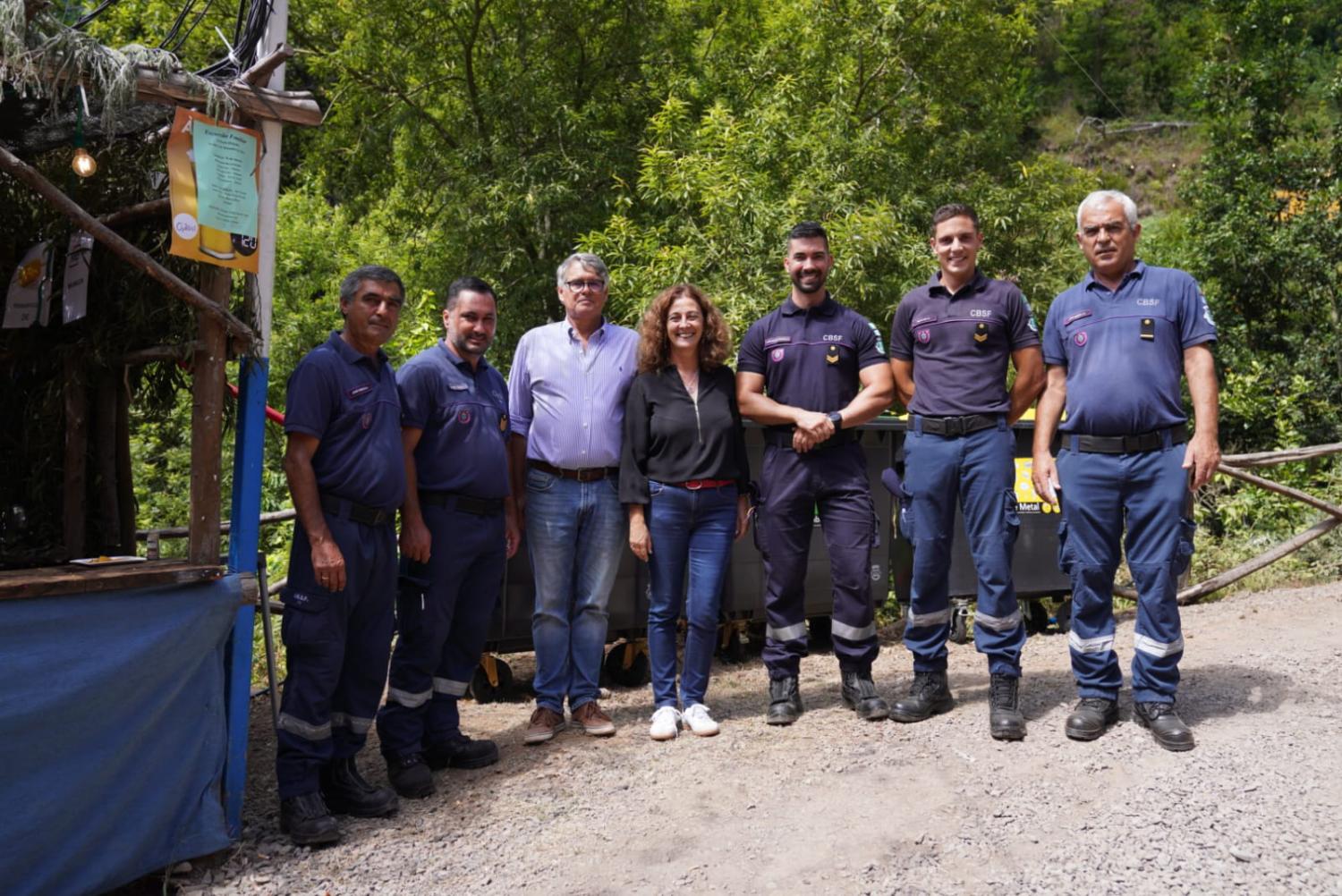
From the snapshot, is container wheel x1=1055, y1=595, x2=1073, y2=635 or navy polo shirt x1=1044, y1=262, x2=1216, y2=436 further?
container wheel x1=1055, y1=595, x2=1073, y2=635

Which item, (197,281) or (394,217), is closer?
(197,281)

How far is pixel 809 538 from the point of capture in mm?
4809

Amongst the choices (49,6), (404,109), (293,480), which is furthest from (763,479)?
(404,109)

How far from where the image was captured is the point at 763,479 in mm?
4914

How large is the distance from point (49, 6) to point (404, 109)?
35.1ft

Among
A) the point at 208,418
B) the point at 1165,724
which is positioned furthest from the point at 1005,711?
the point at 208,418

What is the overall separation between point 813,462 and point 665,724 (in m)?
1.28

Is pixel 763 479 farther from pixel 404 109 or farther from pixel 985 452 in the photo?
pixel 404 109

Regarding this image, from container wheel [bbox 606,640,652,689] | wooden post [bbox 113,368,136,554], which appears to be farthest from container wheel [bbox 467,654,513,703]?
wooden post [bbox 113,368,136,554]

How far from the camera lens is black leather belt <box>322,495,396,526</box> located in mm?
3830

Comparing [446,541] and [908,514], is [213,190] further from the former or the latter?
[908,514]

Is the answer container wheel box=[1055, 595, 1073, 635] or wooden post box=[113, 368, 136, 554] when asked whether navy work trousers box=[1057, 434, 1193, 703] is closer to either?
container wheel box=[1055, 595, 1073, 635]

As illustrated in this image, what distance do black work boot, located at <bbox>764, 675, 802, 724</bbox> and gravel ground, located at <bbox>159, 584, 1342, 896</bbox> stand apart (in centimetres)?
6

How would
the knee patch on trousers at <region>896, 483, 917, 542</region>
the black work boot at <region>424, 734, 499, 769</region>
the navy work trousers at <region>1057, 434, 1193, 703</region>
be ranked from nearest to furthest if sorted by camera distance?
the navy work trousers at <region>1057, 434, 1193, 703</region>
the black work boot at <region>424, 734, 499, 769</region>
the knee patch on trousers at <region>896, 483, 917, 542</region>
